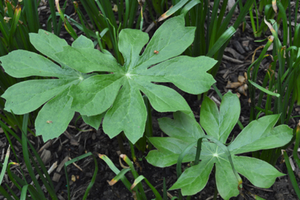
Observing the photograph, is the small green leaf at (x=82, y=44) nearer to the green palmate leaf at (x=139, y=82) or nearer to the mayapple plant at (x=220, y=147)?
the green palmate leaf at (x=139, y=82)

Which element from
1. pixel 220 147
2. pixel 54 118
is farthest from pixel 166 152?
pixel 54 118

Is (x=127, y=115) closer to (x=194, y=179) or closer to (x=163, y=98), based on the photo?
(x=163, y=98)

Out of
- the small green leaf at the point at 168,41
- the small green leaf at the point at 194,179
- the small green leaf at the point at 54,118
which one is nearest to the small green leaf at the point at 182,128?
the small green leaf at the point at 194,179

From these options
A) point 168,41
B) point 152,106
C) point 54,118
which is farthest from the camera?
point 168,41

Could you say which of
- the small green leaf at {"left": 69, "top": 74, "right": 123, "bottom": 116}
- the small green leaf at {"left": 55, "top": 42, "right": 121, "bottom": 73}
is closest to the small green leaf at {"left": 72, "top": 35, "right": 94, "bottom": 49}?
the small green leaf at {"left": 55, "top": 42, "right": 121, "bottom": 73}

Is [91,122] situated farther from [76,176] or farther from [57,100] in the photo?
[76,176]

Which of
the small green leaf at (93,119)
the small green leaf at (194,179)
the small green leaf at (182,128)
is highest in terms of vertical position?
the small green leaf at (93,119)

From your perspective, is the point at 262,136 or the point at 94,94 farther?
the point at 262,136
